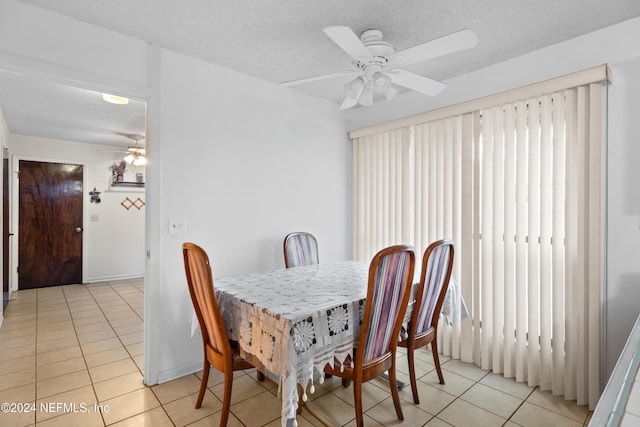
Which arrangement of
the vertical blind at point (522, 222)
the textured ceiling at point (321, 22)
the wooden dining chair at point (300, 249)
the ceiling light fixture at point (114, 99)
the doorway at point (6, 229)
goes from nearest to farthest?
the textured ceiling at point (321, 22) < the vertical blind at point (522, 222) < the wooden dining chair at point (300, 249) < the ceiling light fixture at point (114, 99) < the doorway at point (6, 229)

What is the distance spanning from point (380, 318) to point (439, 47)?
1.43 meters

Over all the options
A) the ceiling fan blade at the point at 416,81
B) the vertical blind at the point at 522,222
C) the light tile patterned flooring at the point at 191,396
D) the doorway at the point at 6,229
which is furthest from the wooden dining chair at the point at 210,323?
the doorway at the point at 6,229

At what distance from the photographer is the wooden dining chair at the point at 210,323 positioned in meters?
1.65

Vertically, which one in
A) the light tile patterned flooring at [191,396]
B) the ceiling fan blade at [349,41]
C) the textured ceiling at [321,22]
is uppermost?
the textured ceiling at [321,22]

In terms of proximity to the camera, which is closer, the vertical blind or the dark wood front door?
the vertical blind

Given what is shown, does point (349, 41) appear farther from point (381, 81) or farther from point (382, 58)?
point (381, 81)

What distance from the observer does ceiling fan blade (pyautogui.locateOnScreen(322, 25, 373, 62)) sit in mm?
1546

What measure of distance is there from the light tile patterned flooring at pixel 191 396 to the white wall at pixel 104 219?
261 cm

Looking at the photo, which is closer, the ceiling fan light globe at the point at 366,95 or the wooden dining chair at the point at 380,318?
the wooden dining chair at the point at 380,318

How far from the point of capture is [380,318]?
1706mm

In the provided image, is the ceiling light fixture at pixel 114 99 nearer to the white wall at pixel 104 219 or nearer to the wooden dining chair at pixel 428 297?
the white wall at pixel 104 219

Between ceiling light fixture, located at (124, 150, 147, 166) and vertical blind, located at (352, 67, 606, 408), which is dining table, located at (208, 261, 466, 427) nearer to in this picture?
vertical blind, located at (352, 67, 606, 408)

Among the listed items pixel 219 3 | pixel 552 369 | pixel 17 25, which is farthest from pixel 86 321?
pixel 552 369

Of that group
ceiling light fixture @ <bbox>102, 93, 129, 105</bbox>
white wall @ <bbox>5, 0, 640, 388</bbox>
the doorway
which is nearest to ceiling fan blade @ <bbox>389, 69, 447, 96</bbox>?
white wall @ <bbox>5, 0, 640, 388</bbox>
